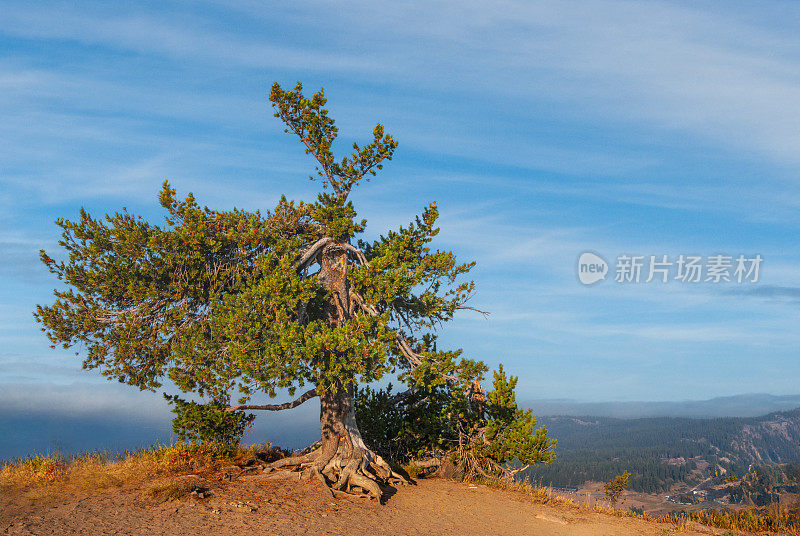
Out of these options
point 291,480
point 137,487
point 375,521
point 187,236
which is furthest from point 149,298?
point 375,521

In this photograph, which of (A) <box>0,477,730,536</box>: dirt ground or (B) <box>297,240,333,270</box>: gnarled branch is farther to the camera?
(B) <box>297,240,333,270</box>: gnarled branch

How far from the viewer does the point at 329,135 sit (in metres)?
21.8

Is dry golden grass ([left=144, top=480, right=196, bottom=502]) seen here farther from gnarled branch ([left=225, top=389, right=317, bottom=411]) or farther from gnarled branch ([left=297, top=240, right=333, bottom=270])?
gnarled branch ([left=297, top=240, right=333, bottom=270])

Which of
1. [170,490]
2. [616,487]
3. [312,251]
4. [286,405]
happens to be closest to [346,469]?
[286,405]

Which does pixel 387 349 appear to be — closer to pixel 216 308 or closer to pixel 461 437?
pixel 216 308

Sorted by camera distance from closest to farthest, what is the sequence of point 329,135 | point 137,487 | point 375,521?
point 375,521, point 137,487, point 329,135

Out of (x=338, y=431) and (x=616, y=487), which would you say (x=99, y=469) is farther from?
(x=616, y=487)

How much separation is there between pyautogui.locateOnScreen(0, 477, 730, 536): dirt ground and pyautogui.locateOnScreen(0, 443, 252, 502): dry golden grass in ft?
2.62

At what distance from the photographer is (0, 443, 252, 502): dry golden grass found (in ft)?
60.8

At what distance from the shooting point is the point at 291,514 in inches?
639

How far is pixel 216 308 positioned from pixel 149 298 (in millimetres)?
2760

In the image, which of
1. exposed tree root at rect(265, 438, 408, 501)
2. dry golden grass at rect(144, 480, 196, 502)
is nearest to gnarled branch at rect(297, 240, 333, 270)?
exposed tree root at rect(265, 438, 408, 501)

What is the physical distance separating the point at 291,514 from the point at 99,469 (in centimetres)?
865

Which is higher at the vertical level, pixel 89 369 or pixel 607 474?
pixel 89 369
